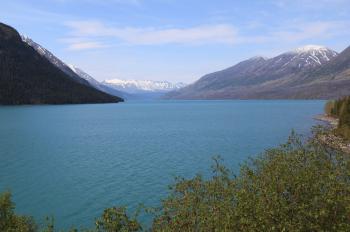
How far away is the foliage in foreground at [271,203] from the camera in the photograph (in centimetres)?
2153

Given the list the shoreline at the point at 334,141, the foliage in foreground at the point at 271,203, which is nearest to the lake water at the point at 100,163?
the shoreline at the point at 334,141

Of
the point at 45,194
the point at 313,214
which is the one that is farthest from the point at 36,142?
the point at 313,214

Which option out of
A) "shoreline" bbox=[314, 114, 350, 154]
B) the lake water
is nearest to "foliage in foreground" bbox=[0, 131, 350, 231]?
"shoreline" bbox=[314, 114, 350, 154]

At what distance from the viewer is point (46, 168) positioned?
290 ft

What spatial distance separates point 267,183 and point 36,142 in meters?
114

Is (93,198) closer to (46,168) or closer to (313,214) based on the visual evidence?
(46,168)

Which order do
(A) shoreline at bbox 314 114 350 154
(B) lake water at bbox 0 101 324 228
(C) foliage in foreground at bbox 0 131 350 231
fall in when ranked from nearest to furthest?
(C) foliage in foreground at bbox 0 131 350 231
(A) shoreline at bbox 314 114 350 154
(B) lake water at bbox 0 101 324 228

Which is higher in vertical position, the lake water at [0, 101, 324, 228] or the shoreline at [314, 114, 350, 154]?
the shoreline at [314, 114, 350, 154]

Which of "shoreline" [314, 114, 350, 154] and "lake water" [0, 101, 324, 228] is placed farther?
"lake water" [0, 101, 324, 228]

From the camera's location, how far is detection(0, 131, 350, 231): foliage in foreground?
21.5 m

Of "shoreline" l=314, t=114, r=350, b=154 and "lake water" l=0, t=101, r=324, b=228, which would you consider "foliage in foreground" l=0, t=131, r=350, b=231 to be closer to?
"shoreline" l=314, t=114, r=350, b=154

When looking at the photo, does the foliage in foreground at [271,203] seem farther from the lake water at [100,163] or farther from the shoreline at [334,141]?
the lake water at [100,163]

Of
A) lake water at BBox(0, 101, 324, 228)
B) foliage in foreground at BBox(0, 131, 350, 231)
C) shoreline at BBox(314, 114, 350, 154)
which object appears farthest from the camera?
lake water at BBox(0, 101, 324, 228)

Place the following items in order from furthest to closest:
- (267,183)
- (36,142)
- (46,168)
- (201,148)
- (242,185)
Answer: (36,142)
(201,148)
(46,168)
(242,185)
(267,183)
